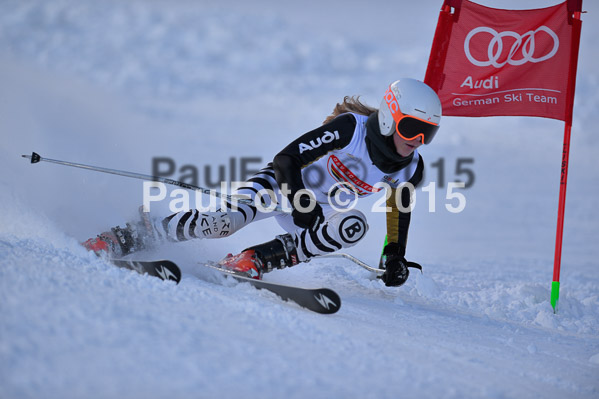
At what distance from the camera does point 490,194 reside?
12523mm

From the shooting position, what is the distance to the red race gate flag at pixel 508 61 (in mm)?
4348

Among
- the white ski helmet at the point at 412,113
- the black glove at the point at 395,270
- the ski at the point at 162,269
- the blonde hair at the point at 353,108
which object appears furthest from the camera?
the blonde hair at the point at 353,108

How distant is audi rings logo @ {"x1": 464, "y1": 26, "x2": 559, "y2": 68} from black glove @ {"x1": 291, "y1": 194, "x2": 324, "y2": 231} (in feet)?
7.71

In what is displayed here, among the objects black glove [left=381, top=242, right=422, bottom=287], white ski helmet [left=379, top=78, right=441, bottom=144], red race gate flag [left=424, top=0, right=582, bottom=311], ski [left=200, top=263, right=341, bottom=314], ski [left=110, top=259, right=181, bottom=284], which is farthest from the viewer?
red race gate flag [left=424, top=0, right=582, bottom=311]

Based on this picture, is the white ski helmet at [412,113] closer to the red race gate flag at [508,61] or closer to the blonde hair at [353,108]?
the blonde hair at [353,108]

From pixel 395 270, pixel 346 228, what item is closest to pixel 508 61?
pixel 395 270

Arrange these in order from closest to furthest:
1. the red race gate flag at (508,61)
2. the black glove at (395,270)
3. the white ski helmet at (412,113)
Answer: the white ski helmet at (412,113) < the black glove at (395,270) < the red race gate flag at (508,61)

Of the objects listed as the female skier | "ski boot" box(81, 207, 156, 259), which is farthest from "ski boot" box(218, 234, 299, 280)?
"ski boot" box(81, 207, 156, 259)

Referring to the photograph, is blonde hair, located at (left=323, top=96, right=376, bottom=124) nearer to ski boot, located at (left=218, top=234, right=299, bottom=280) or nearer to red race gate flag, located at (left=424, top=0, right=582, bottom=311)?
ski boot, located at (left=218, top=234, right=299, bottom=280)

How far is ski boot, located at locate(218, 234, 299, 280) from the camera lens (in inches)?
126

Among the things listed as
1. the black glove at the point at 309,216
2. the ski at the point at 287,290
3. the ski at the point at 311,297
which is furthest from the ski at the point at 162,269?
the black glove at the point at 309,216

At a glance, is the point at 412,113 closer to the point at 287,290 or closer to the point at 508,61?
the point at 287,290

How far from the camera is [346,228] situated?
3.24 meters

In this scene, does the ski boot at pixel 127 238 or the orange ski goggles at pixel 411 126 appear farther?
the ski boot at pixel 127 238
